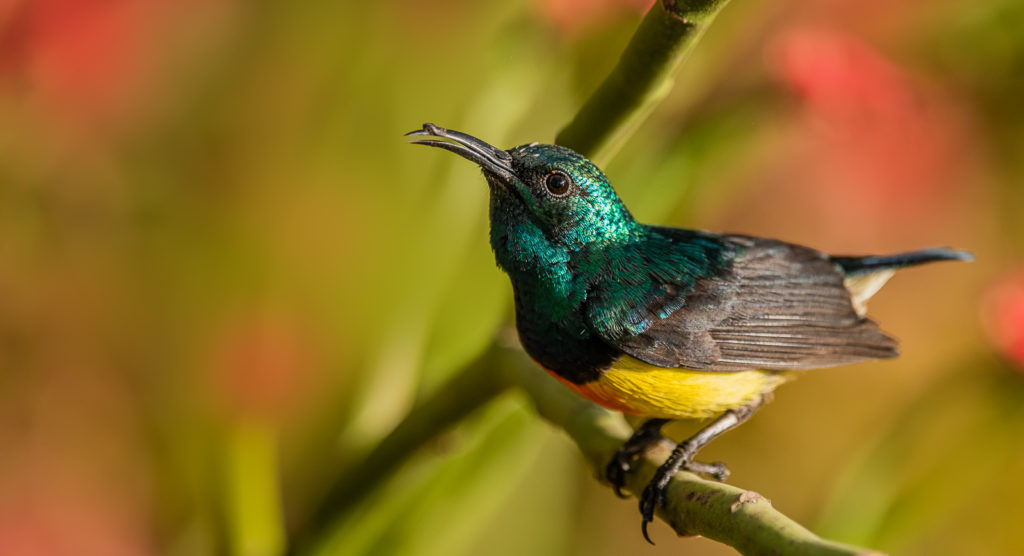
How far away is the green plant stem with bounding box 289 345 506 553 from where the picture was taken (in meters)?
1.34

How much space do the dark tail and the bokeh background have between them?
0.95 ft

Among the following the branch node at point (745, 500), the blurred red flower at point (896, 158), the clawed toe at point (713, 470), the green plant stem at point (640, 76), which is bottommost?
the clawed toe at point (713, 470)

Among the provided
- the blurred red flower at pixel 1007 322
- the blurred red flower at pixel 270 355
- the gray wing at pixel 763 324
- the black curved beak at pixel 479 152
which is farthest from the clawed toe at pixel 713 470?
the blurred red flower at pixel 270 355

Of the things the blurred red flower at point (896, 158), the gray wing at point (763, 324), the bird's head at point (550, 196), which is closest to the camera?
the bird's head at point (550, 196)

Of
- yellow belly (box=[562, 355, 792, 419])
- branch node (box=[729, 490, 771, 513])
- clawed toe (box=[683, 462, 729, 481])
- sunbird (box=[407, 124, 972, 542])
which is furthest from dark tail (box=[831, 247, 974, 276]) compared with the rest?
branch node (box=[729, 490, 771, 513])

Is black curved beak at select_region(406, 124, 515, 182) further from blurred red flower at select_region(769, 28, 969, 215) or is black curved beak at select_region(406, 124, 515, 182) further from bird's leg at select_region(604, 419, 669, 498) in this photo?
blurred red flower at select_region(769, 28, 969, 215)

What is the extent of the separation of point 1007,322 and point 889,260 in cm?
32

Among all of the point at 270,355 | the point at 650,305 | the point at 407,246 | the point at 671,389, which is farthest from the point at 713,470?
the point at 270,355

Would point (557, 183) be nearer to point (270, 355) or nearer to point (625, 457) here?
point (625, 457)

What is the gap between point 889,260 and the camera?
1.58m

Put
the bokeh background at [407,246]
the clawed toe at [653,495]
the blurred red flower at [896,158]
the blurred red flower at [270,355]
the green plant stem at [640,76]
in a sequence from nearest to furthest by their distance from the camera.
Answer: the green plant stem at [640,76] → the clawed toe at [653,495] → the bokeh background at [407,246] → the blurred red flower at [270,355] → the blurred red flower at [896,158]

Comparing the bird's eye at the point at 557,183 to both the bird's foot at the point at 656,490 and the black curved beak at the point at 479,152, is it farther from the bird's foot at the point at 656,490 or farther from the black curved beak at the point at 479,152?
the bird's foot at the point at 656,490

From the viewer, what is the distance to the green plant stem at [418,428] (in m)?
1.34

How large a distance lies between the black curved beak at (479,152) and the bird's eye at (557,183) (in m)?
0.05
